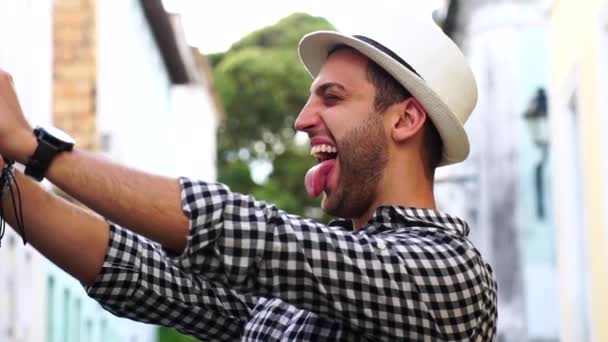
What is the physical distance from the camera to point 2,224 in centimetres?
324

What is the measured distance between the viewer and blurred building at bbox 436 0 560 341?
2202 centimetres

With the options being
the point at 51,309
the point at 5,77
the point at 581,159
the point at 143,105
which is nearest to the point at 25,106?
the point at 51,309

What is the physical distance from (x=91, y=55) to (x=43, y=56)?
4.77 meters

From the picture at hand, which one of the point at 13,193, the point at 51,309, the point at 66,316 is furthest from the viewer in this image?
the point at 66,316

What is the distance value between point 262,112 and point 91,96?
25.9 metres

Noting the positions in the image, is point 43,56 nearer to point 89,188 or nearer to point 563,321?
point 563,321

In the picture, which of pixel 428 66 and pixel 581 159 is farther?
pixel 581 159

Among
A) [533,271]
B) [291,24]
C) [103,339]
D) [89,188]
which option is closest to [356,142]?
[89,188]

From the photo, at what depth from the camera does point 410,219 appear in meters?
3.69

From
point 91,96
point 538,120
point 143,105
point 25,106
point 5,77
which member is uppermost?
point 5,77

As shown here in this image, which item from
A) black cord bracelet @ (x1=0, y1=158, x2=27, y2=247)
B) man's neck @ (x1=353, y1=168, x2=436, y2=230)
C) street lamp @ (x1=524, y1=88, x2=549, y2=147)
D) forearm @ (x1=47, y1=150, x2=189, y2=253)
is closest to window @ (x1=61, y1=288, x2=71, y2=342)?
street lamp @ (x1=524, y1=88, x2=549, y2=147)

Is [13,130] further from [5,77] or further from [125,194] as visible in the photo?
[125,194]

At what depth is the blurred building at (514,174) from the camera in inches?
867

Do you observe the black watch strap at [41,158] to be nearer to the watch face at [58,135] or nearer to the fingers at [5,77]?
the watch face at [58,135]
